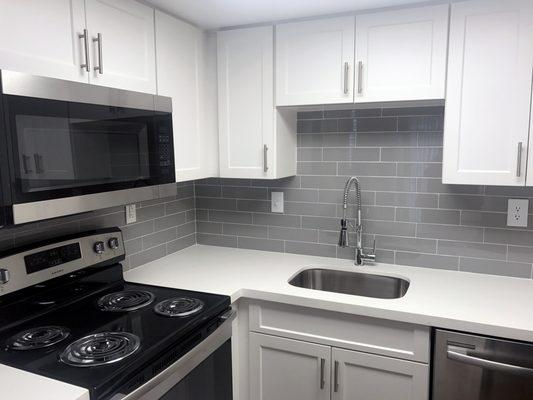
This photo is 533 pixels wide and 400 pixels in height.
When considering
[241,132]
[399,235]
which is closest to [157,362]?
[241,132]

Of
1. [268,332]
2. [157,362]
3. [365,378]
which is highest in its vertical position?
[157,362]

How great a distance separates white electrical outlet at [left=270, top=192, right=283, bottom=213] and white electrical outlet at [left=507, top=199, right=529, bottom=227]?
44.5 inches

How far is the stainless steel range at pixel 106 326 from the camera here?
3.83 feet

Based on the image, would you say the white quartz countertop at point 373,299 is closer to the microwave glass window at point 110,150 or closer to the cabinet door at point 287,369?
the cabinet door at point 287,369

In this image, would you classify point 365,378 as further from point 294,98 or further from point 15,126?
point 15,126

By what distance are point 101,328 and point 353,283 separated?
4.10 ft

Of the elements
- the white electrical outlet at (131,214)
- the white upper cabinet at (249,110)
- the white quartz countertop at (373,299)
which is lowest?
the white quartz countertop at (373,299)

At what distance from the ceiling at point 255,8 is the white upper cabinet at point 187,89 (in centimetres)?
6

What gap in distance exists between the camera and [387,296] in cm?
203

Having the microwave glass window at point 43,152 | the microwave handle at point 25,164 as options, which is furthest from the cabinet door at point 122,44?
the microwave handle at point 25,164

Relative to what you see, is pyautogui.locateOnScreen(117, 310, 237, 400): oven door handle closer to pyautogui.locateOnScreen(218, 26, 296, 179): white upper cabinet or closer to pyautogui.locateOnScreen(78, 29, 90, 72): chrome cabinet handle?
pyautogui.locateOnScreen(218, 26, 296, 179): white upper cabinet

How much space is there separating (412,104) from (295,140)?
2.07 feet

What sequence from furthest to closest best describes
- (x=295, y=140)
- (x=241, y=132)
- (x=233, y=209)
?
1. (x=233, y=209)
2. (x=295, y=140)
3. (x=241, y=132)

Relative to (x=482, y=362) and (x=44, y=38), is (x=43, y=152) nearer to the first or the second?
(x=44, y=38)
